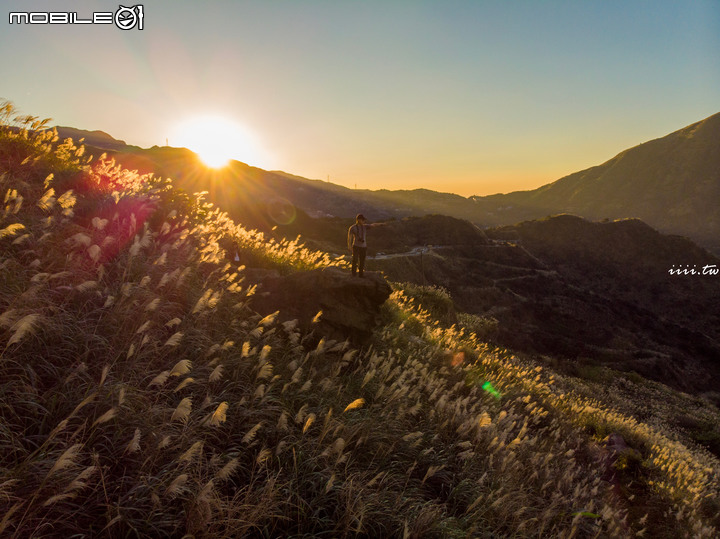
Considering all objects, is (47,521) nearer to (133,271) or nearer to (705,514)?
(133,271)

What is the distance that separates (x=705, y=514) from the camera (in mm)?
8148

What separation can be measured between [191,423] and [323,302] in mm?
3718

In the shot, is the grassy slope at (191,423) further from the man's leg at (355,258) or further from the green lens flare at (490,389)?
the man's leg at (355,258)

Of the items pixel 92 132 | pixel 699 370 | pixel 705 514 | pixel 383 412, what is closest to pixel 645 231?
pixel 699 370

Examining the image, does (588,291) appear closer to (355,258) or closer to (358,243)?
(358,243)

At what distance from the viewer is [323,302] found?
686 cm

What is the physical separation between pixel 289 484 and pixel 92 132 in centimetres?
19777

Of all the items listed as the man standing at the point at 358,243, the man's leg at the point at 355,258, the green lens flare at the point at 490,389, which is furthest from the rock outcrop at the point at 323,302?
the green lens flare at the point at 490,389

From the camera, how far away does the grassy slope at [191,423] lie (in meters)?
2.58

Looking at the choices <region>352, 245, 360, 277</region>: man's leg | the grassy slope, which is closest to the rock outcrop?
the grassy slope

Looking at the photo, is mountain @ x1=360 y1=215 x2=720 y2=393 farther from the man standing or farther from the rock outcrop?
the rock outcrop

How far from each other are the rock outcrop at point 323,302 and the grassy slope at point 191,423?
46 cm

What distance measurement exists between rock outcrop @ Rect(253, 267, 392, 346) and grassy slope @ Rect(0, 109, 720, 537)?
46 centimetres

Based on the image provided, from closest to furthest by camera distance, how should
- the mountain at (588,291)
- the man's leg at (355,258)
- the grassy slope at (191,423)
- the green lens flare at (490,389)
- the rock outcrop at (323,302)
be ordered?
the grassy slope at (191,423) < the rock outcrop at (323,302) < the green lens flare at (490,389) < the man's leg at (355,258) < the mountain at (588,291)
